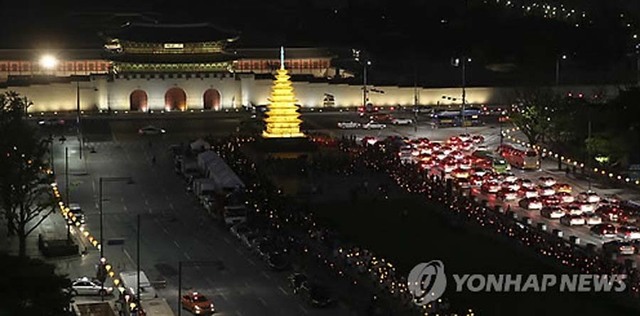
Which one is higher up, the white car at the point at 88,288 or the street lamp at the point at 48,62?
the street lamp at the point at 48,62

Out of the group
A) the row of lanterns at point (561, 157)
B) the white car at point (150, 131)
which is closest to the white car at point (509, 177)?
the row of lanterns at point (561, 157)

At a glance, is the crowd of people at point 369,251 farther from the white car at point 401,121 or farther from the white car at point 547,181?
the white car at point 401,121

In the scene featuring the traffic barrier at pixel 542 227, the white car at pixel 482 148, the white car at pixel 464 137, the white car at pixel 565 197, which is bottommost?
the traffic barrier at pixel 542 227

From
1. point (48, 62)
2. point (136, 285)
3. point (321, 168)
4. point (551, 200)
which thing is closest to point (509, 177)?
point (551, 200)

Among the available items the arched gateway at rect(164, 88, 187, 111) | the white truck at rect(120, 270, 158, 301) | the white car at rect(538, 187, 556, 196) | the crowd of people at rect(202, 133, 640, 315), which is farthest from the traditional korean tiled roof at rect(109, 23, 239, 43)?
the white truck at rect(120, 270, 158, 301)

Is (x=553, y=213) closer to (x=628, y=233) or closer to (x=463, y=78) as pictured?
(x=628, y=233)

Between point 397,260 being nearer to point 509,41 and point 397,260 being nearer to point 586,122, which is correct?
point 586,122
